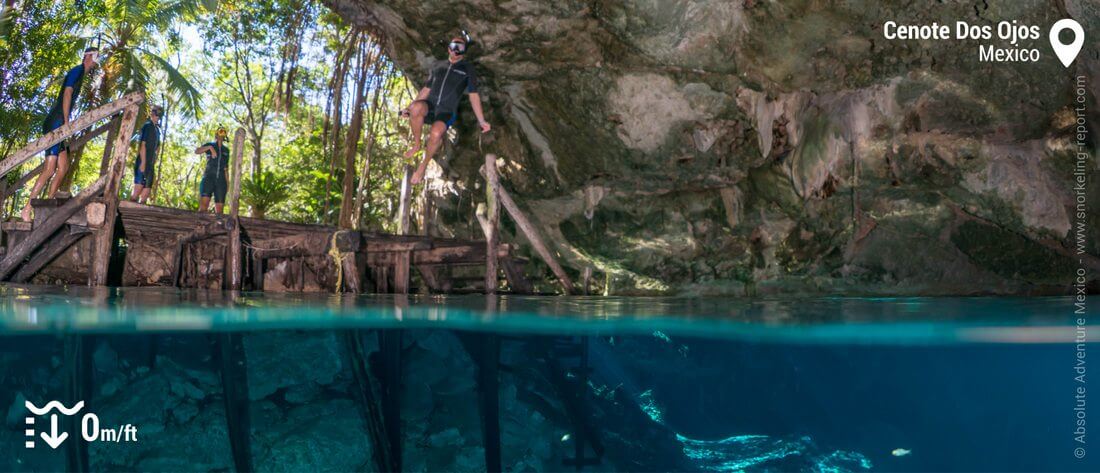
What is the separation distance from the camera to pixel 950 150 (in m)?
14.5

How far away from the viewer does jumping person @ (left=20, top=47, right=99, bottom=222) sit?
1195 cm

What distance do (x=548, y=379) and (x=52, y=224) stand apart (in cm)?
785

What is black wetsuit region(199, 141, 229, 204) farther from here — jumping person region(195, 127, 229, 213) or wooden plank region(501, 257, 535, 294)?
wooden plank region(501, 257, 535, 294)

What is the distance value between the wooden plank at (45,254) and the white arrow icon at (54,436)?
5.82 m

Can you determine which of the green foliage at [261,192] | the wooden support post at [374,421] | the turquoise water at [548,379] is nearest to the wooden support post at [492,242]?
the turquoise water at [548,379]

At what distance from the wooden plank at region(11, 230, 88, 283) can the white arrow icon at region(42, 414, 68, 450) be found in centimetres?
582

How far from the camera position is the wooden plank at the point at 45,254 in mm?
12758

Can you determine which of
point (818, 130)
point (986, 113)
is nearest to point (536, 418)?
point (818, 130)

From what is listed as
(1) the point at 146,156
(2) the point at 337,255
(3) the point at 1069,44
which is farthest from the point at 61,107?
(3) the point at 1069,44

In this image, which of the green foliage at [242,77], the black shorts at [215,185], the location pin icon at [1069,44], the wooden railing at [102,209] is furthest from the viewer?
the green foliage at [242,77]

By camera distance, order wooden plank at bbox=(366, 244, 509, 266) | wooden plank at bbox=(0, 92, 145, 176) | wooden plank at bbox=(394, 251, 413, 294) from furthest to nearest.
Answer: wooden plank at bbox=(366, 244, 509, 266), wooden plank at bbox=(394, 251, 413, 294), wooden plank at bbox=(0, 92, 145, 176)

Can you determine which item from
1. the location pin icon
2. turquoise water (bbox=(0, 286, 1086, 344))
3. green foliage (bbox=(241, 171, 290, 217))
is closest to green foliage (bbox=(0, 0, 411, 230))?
green foliage (bbox=(241, 171, 290, 217))

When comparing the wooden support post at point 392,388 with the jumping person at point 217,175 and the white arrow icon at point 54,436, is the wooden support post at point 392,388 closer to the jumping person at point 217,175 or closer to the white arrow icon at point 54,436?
the white arrow icon at point 54,436

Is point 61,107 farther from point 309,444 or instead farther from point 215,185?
point 309,444
